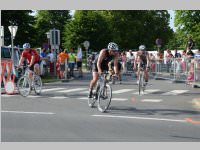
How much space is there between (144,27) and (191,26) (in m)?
26.8

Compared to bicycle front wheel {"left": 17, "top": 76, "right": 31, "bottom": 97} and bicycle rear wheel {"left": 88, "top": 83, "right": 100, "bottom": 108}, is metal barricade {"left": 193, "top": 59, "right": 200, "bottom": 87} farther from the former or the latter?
bicycle rear wheel {"left": 88, "top": 83, "right": 100, "bottom": 108}

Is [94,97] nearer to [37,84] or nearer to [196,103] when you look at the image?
[196,103]

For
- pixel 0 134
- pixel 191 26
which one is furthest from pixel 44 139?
pixel 191 26

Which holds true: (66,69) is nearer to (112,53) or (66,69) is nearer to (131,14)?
(112,53)

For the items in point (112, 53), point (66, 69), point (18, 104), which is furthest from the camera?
point (66, 69)

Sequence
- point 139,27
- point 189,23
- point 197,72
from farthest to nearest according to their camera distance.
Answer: point 139,27 → point 189,23 → point 197,72

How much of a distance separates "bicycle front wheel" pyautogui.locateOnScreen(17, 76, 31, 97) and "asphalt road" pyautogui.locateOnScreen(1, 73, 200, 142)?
35cm

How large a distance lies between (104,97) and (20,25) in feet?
124

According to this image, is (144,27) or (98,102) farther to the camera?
(144,27)

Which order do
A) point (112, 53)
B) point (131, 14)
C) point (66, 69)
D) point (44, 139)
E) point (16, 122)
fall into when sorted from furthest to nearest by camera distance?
point (131, 14) → point (66, 69) → point (112, 53) → point (16, 122) → point (44, 139)

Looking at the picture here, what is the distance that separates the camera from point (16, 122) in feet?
35.7

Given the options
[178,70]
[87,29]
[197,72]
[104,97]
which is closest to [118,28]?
[87,29]

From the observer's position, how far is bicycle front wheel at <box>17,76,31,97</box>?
17.0 metres

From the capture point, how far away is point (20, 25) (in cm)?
4922
